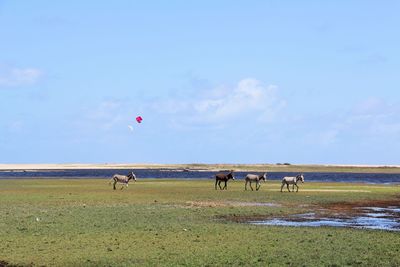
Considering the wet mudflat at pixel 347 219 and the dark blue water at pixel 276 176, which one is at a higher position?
the dark blue water at pixel 276 176

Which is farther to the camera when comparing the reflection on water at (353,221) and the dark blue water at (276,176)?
the dark blue water at (276,176)

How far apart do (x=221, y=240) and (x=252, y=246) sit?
162 centimetres

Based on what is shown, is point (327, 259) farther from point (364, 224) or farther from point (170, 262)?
point (364, 224)

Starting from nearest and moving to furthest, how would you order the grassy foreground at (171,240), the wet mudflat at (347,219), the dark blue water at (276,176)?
the grassy foreground at (171,240) < the wet mudflat at (347,219) < the dark blue water at (276,176)

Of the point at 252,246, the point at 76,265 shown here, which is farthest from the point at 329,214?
the point at 76,265

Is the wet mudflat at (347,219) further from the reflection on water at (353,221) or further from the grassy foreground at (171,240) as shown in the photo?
the grassy foreground at (171,240)

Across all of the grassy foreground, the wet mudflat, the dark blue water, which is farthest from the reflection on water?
the dark blue water

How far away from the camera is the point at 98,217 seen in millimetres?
27047

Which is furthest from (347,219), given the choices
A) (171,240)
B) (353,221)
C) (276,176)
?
(276,176)

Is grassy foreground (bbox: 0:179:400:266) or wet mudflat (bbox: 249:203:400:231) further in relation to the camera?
wet mudflat (bbox: 249:203:400:231)

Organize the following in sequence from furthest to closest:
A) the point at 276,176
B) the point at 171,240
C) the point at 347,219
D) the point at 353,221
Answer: the point at 276,176
the point at 347,219
the point at 353,221
the point at 171,240

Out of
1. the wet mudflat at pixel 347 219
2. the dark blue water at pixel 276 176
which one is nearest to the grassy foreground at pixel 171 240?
the wet mudflat at pixel 347 219

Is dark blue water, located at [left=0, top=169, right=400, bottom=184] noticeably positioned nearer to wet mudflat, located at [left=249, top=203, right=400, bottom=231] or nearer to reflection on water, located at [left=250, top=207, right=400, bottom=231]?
wet mudflat, located at [left=249, top=203, right=400, bottom=231]

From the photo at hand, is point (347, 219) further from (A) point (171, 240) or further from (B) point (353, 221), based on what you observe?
(A) point (171, 240)
